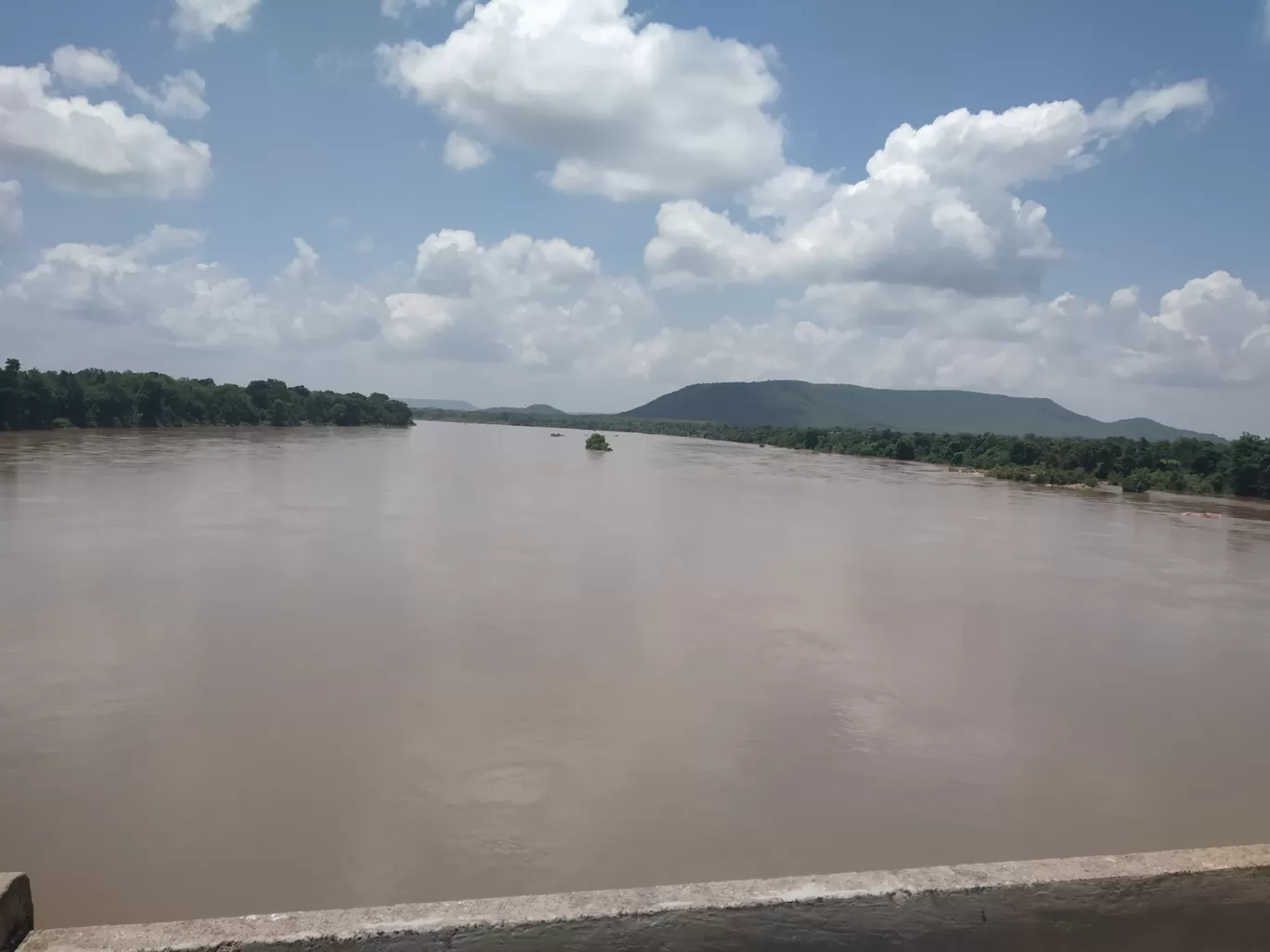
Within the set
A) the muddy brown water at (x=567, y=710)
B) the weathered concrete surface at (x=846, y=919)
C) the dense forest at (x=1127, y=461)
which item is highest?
the dense forest at (x=1127, y=461)

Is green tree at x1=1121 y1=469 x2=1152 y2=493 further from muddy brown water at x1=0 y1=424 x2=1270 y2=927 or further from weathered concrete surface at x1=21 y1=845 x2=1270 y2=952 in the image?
weathered concrete surface at x1=21 y1=845 x2=1270 y2=952

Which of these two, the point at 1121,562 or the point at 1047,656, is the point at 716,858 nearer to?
the point at 1047,656

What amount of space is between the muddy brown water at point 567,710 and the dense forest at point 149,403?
24258mm

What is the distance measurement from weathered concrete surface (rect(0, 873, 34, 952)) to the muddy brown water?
1.93 metres

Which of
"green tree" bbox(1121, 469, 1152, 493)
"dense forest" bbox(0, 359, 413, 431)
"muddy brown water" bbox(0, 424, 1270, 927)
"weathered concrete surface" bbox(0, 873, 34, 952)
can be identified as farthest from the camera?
"dense forest" bbox(0, 359, 413, 431)

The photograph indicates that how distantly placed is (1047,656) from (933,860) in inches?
175

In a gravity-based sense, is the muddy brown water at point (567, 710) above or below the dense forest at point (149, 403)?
below

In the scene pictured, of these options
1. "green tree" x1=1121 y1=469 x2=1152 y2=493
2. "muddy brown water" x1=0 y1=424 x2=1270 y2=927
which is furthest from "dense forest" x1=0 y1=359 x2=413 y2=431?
"green tree" x1=1121 y1=469 x2=1152 y2=493

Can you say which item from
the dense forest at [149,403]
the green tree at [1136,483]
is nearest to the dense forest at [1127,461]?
the green tree at [1136,483]

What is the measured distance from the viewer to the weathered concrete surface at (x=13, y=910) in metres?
1.56

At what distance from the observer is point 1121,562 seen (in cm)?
1354

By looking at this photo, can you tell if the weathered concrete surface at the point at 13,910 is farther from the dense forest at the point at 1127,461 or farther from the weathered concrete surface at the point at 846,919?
the dense forest at the point at 1127,461

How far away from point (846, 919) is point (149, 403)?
147 ft

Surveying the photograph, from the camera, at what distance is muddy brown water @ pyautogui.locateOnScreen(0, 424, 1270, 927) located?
153 inches
